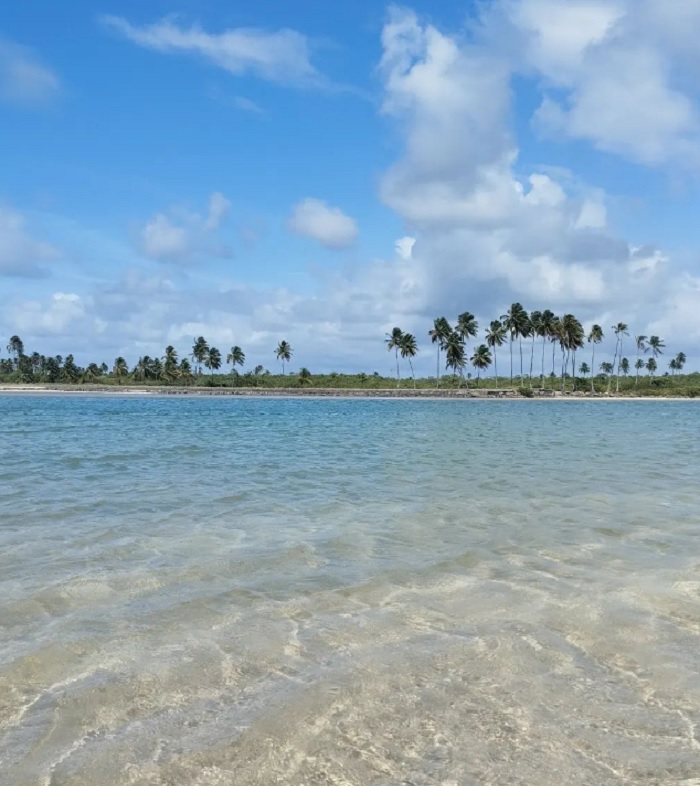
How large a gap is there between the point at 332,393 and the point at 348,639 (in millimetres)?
133877

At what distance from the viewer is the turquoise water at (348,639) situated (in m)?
3.90

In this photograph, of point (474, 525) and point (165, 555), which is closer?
point (165, 555)

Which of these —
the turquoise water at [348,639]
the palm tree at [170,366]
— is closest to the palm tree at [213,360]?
the palm tree at [170,366]

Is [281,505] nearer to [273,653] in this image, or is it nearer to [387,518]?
[387,518]

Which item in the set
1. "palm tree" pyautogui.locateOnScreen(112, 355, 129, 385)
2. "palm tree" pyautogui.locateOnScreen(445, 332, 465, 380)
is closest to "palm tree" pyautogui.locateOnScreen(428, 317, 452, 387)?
"palm tree" pyautogui.locateOnScreen(445, 332, 465, 380)

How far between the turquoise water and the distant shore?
11763 cm

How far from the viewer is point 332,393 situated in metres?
140

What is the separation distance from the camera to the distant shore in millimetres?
130750

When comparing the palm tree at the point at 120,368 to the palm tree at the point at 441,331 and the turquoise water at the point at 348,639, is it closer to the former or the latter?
the palm tree at the point at 441,331

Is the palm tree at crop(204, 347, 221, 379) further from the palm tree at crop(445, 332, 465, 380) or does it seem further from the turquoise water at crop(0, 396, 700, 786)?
the turquoise water at crop(0, 396, 700, 786)

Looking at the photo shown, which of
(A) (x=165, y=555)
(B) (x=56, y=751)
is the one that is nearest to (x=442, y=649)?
(B) (x=56, y=751)

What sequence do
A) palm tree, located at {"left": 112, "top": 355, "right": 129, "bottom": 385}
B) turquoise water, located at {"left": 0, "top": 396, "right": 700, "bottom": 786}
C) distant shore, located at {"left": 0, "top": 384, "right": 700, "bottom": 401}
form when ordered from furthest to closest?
palm tree, located at {"left": 112, "top": 355, "right": 129, "bottom": 385}
distant shore, located at {"left": 0, "top": 384, "right": 700, "bottom": 401}
turquoise water, located at {"left": 0, "top": 396, "right": 700, "bottom": 786}

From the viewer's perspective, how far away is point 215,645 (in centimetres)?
568

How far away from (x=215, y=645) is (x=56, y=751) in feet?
6.02
